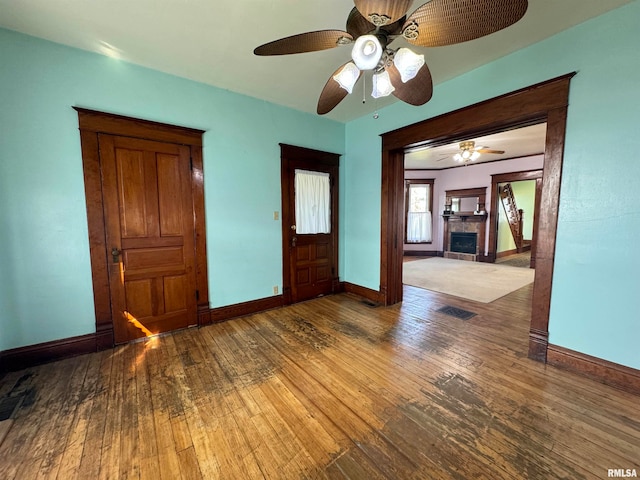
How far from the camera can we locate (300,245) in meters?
3.78

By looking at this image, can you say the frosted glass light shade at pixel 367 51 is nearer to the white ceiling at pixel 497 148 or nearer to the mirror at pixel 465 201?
the white ceiling at pixel 497 148

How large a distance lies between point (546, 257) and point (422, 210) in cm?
637

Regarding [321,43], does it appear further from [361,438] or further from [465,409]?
[465,409]

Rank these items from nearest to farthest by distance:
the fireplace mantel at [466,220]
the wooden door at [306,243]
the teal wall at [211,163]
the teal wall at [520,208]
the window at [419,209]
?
the teal wall at [211,163]
the wooden door at [306,243]
the fireplace mantel at [466,220]
the teal wall at [520,208]
the window at [419,209]

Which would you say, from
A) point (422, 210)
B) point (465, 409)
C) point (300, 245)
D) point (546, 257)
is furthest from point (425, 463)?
point (422, 210)

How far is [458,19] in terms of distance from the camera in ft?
4.20

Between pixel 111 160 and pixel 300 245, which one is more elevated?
pixel 111 160

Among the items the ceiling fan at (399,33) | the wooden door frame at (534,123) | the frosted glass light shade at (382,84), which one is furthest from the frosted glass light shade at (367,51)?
the wooden door frame at (534,123)

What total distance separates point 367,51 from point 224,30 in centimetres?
140

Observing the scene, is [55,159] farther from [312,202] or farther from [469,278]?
[469,278]

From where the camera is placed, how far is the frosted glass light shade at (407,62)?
57.6 inches

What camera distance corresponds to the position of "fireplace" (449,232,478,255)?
24.0 feet

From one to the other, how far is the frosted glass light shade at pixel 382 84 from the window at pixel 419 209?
22.7 ft

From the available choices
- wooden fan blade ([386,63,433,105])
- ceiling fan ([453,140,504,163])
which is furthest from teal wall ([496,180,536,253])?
wooden fan blade ([386,63,433,105])
